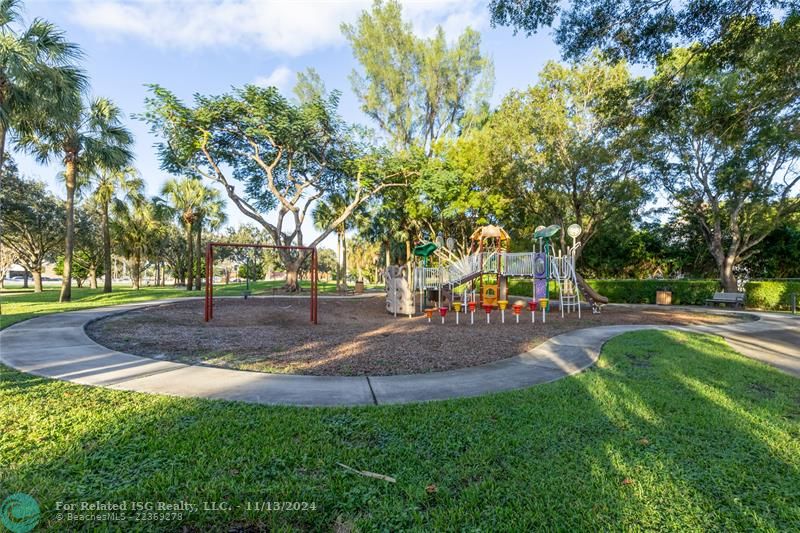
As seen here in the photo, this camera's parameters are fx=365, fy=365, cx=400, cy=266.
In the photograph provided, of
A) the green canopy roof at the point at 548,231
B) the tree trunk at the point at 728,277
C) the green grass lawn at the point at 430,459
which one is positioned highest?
the green canopy roof at the point at 548,231

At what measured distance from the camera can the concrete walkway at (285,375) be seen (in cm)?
445

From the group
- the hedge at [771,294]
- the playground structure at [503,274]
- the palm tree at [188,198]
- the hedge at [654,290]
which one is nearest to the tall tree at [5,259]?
the palm tree at [188,198]

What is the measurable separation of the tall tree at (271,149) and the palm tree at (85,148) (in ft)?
5.71

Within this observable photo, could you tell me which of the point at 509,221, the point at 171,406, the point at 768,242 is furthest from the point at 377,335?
the point at 768,242

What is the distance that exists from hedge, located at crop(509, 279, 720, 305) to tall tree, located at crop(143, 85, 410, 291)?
14643 millimetres

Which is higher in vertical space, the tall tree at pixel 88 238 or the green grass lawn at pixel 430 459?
the tall tree at pixel 88 238

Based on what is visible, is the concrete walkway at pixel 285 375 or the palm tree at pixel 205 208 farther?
the palm tree at pixel 205 208

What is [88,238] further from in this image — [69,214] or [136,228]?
[69,214]

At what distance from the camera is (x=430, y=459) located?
2.93m

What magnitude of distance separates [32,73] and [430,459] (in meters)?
15.2

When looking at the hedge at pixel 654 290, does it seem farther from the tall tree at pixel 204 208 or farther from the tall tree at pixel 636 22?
the tall tree at pixel 204 208

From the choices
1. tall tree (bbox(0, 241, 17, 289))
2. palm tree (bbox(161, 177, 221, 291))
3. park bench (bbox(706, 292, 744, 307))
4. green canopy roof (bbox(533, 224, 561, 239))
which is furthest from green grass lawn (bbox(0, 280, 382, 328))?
park bench (bbox(706, 292, 744, 307))

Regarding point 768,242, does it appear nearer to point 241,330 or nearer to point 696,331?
point 696,331

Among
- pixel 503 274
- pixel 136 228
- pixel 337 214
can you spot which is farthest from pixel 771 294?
pixel 136 228
